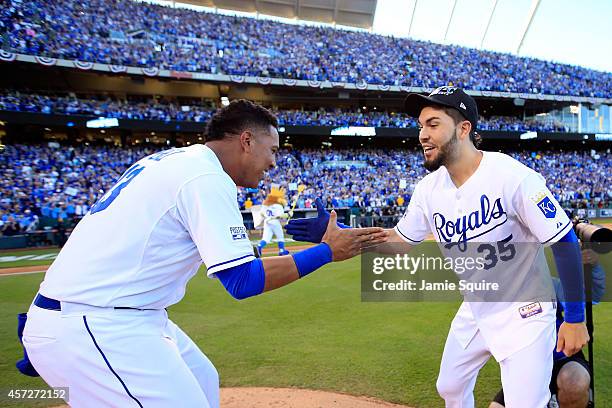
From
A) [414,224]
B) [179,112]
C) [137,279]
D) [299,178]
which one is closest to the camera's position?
[137,279]

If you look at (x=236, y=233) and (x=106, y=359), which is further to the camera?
(x=236, y=233)

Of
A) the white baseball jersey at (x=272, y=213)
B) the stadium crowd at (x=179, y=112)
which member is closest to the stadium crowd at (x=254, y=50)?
the stadium crowd at (x=179, y=112)

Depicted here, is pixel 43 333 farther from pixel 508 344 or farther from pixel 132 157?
pixel 132 157

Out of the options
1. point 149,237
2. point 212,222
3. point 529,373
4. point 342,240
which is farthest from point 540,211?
point 149,237

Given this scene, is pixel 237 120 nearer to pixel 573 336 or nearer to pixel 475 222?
pixel 475 222

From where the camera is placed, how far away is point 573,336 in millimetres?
2305

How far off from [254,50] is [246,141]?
110 feet

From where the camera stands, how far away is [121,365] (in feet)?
6.08

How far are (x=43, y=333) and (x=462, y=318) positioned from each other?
2.52 m

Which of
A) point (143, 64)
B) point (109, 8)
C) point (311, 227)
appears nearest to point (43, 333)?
point (311, 227)

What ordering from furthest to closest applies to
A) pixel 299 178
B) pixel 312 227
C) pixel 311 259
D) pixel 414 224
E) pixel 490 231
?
pixel 299 178 → pixel 414 224 → pixel 312 227 → pixel 490 231 → pixel 311 259

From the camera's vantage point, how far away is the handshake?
2.40 metres

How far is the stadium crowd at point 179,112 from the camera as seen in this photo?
25.1 metres

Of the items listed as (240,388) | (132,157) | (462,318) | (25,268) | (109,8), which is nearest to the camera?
(462,318)
